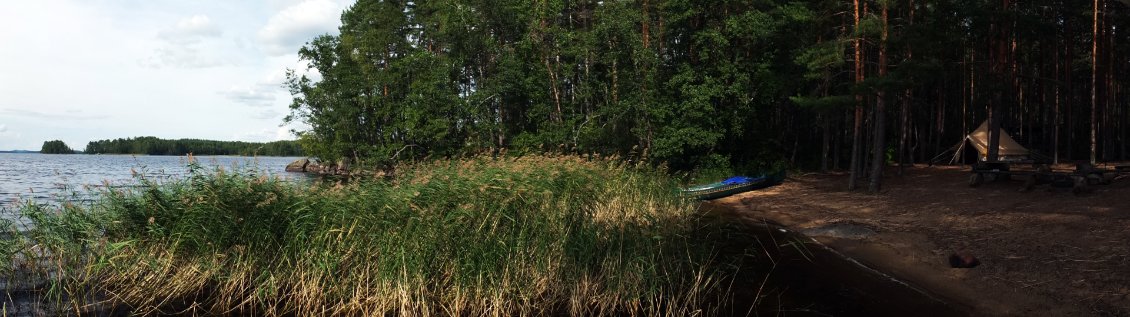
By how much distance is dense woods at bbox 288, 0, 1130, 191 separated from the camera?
71.4 ft

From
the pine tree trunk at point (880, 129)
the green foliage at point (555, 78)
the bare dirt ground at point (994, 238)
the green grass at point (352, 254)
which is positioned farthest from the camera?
the green foliage at point (555, 78)

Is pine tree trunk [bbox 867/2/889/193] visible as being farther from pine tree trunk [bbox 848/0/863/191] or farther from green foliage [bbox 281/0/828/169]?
green foliage [bbox 281/0/828/169]

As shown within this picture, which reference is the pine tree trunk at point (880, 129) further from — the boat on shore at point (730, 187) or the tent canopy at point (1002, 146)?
the tent canopy at point (1002, 146)

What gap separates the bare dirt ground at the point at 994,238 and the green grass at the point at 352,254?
3.61 metres

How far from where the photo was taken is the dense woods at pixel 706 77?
21750mm

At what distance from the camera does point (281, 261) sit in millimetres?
6992

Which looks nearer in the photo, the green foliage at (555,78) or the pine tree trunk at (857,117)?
the pine tree trunk at (857,117)

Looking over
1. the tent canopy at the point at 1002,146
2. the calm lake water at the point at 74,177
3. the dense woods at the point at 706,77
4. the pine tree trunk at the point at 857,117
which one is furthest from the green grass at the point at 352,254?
the tent canopy at the point at 1002,146

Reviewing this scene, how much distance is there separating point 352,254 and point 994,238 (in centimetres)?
1078

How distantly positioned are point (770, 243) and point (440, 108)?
25606mm

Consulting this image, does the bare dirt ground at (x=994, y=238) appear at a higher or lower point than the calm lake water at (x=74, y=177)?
lower

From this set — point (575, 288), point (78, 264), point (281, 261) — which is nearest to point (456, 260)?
point (575, 288)

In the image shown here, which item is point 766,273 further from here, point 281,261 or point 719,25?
point 719,25

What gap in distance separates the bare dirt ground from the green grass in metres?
3.61
